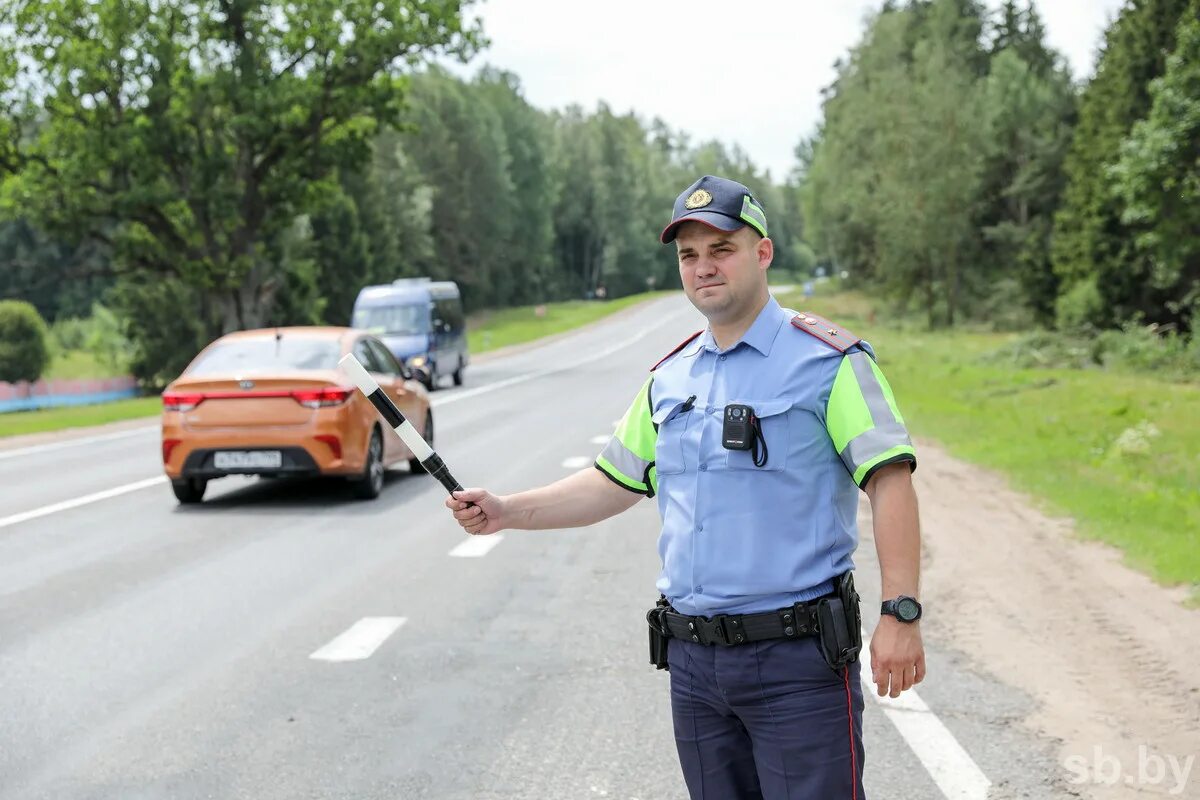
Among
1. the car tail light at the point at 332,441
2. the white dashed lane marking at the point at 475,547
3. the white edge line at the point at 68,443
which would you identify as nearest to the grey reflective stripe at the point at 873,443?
the white dashed lane marking at the point at 475,547

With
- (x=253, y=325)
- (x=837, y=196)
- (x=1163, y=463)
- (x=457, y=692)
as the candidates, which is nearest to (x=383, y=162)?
(x=837, y=196)

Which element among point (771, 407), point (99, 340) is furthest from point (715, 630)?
point (99, 340)

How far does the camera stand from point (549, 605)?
26.0 feet

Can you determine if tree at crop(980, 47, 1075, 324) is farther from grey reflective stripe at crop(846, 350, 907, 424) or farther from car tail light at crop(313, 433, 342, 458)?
grey reflective stripe at crop(846, 350, 907, 424)

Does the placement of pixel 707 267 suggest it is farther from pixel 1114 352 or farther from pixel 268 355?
pixel 1114 352

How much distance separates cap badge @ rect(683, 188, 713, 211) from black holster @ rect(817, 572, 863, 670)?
885 millimetres

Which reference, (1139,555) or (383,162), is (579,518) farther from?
(383,162)

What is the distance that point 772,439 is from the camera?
2.89m

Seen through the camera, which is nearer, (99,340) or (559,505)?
(559,505)

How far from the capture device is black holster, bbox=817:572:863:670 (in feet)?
9.34

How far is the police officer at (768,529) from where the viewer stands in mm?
2863

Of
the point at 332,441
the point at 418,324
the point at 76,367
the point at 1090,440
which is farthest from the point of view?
the point at 76,367

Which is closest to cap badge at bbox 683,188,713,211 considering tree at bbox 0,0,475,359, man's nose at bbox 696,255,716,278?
man's nose at bbox 696,255,716,278

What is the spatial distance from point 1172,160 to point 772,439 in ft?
98.5
